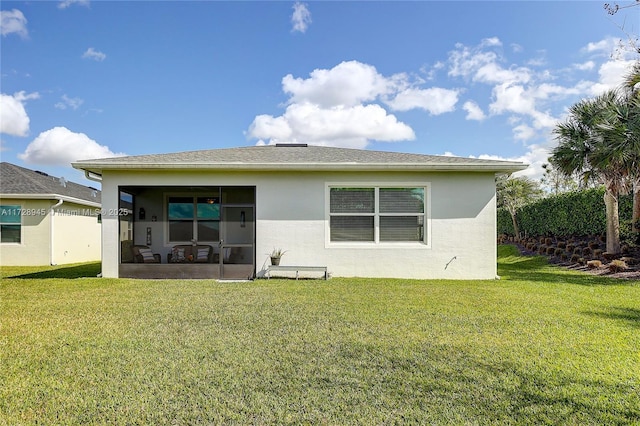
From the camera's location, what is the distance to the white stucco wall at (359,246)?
9867mm

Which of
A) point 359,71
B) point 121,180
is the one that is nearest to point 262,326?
point 121,180

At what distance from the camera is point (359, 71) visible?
55.8ft

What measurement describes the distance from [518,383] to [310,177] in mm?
7485

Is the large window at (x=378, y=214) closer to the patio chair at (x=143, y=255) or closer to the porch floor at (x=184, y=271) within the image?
the porch floor at (x=184, y=271)

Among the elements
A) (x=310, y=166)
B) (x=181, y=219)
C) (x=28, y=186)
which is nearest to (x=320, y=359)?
(x=310, y=166)

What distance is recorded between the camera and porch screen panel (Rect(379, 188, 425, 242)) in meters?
10.0

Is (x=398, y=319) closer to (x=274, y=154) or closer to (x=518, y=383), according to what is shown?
(x=518, y=383)

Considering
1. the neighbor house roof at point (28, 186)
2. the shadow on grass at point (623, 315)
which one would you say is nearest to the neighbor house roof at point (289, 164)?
the shadow on grass at point (623, 315)

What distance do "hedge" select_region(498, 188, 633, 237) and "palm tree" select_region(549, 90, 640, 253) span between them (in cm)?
126

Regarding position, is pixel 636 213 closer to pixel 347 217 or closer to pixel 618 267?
pixel 618 267

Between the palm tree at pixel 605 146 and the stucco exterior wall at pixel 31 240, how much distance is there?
811 inches

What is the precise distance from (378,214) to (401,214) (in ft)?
2.25

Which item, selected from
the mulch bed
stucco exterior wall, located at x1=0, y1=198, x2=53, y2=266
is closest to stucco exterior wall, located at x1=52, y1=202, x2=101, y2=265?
stucco exterior wall, located at x1=0, y1=198, x2=53, y2=266

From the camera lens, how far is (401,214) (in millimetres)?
10062
